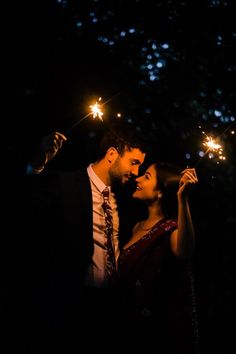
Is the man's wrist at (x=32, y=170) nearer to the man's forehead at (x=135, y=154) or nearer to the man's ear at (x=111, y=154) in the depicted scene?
the man's ear at (x=111, y=154)

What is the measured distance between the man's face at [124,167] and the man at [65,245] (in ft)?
1.19

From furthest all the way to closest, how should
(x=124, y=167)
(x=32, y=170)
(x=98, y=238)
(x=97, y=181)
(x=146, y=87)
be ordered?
(x=146, y=87), (x=124, y=167), (x=97, y=181), (x=98, y=238), (x=32, y=170)

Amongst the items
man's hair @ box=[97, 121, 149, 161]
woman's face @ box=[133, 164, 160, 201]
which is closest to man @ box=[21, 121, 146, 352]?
man's hair @ box=[97, 121, 149, 161]

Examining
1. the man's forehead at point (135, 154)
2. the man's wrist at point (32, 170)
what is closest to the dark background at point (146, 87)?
the man's wrist at point (32, 170)

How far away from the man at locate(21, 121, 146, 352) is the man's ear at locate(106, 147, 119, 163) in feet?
1.33

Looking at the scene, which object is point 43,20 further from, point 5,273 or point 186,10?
point 5,273

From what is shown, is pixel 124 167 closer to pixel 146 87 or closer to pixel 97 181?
pixel 97 181

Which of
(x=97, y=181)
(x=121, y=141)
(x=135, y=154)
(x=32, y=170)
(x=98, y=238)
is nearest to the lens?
(x=32, y=170)

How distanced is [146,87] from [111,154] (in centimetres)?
175

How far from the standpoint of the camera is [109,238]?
11.6 feet

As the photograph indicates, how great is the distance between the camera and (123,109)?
5277mm

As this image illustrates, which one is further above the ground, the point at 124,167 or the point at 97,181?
the point at 124,167

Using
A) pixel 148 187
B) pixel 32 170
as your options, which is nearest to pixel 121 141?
pixel 148 187

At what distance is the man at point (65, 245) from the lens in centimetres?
304
